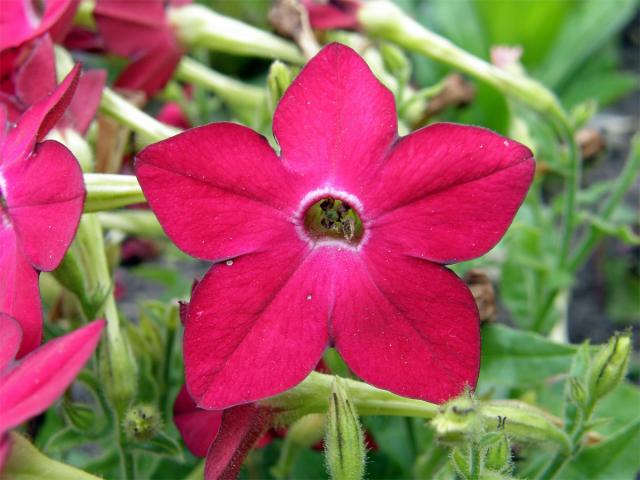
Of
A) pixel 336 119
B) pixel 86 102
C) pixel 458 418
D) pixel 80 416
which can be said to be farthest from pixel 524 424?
pixel 86 102

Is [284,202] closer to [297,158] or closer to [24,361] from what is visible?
[297,158]

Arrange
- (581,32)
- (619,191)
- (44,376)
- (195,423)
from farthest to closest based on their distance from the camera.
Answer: (581,32) < (619,191) < (195,423) < (44,376)

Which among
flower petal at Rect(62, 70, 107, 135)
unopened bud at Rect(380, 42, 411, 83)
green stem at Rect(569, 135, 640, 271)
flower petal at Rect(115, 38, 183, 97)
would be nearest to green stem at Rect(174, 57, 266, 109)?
flower petal at Rect(115, 38, 183, 97)

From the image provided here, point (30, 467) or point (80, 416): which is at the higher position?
point (30, 467)

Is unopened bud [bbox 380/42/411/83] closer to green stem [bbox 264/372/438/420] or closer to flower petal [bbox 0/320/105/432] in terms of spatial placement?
green stem [bbox 264/372/438/420]

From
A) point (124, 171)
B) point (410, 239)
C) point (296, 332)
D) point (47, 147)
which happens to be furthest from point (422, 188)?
point (124, 171)

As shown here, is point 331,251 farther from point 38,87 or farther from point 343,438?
point 38,87

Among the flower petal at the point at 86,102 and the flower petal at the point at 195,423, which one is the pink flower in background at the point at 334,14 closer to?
the flower petal at the point at 86,102
